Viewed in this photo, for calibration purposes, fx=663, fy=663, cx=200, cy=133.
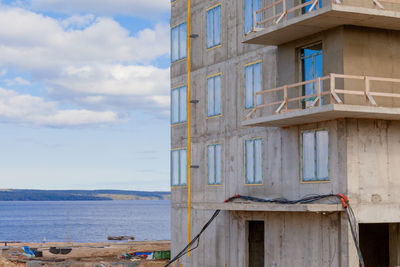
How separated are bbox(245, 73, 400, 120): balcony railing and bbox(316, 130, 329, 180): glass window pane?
4.68ft

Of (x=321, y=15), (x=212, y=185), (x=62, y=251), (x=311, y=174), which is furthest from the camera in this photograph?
(x=62, y=251)

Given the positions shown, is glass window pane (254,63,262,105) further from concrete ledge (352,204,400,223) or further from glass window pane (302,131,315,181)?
concrete ledge (352,204,400,223)

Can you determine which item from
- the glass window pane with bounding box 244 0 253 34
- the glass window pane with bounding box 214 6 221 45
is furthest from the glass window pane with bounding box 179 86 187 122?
the glass window pane with bounding box 244 0 253 34

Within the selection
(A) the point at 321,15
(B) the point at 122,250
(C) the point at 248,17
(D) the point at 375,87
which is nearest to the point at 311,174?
(D) the point at 375,87

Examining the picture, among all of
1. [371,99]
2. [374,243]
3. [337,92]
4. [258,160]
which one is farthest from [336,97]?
[374,243]

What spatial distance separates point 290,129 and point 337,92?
5096 mm

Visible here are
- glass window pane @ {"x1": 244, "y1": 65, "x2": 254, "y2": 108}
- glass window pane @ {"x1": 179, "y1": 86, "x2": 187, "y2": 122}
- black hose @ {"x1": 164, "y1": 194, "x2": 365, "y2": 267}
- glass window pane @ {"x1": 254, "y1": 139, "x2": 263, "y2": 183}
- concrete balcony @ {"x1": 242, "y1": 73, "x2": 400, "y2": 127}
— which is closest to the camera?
concrete balcony @ {"x1": 242, "y1": 73, "x2": 400, "y2": 127}

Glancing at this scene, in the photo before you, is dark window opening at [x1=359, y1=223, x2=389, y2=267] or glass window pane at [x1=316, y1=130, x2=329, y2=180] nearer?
glass window pane at [x1=316, y1=130, x2=329, y2=180]

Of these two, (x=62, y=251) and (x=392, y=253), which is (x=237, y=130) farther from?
(x=62, y=251)

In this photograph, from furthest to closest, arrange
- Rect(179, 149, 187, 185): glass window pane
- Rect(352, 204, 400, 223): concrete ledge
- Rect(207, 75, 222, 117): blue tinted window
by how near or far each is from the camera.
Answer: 1. Rect(179, 149, 187, 185): glass window pane
2. Rect(207, 75, 222, 117): blue tinted window
3. Rect(352, 204, 400, 223): concrete ledge

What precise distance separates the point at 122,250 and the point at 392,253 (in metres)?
38.6

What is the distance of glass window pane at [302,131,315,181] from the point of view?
30131 mm

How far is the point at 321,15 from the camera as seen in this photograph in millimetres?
27547

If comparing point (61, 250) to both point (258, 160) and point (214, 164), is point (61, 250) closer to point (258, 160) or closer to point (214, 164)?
point (214, 164)
